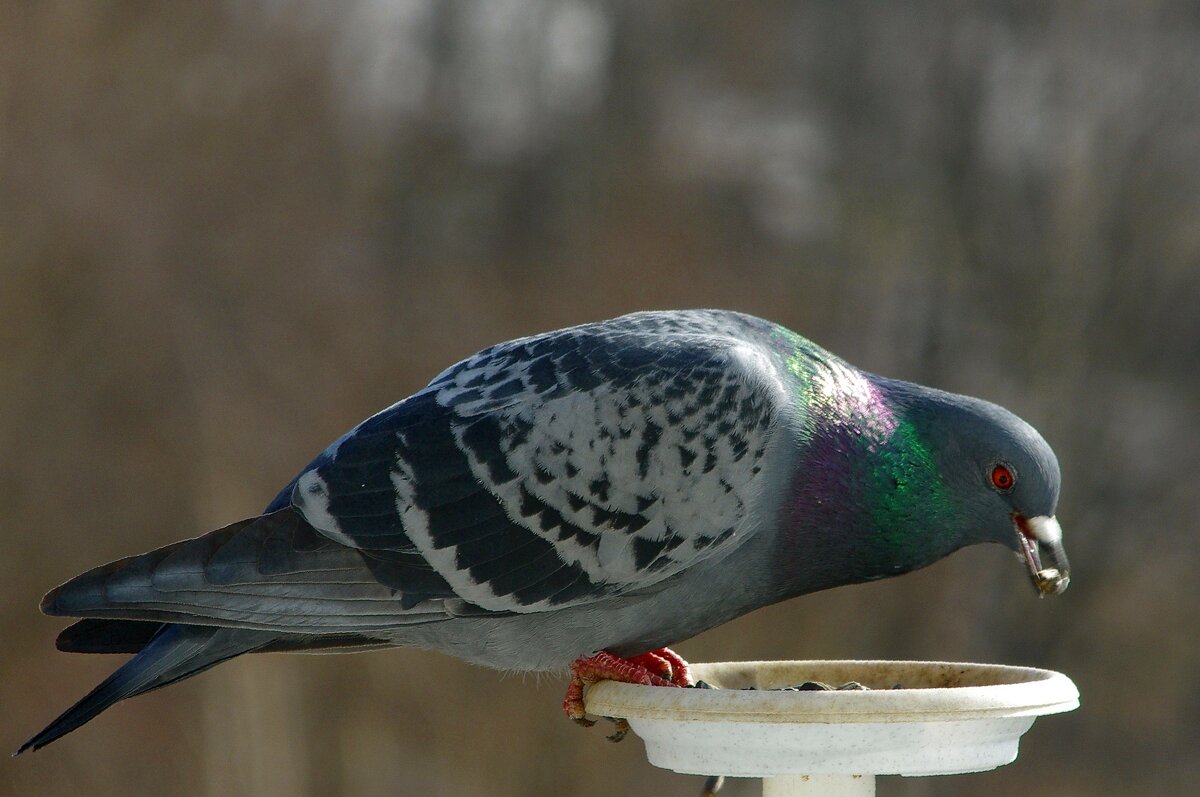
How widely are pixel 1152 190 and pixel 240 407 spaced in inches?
302

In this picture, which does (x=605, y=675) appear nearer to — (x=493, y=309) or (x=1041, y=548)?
(x=1041, y=548)

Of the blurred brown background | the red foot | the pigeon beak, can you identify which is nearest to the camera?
the pigeon beak

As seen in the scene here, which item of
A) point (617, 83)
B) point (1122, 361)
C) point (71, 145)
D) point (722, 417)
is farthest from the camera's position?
point (617, 83)

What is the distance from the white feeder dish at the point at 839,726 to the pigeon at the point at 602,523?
63 centimetres

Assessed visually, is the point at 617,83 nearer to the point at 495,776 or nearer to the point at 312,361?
the point at 312,361

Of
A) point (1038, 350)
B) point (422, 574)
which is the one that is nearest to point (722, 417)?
point (422, 574)

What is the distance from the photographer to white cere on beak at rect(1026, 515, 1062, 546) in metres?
3.08

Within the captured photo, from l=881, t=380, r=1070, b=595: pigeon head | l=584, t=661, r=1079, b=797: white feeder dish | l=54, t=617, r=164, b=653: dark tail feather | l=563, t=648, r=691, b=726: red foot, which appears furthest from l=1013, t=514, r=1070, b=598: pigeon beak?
l=54, t=617, r=164, b=653: dark tail feather

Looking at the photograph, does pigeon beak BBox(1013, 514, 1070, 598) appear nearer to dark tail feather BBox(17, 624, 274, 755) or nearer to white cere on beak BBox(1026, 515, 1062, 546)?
white cere on beak BBox(1026, 515, 1062, 546)

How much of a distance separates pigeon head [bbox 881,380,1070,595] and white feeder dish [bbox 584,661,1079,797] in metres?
0.63

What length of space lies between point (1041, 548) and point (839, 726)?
1156 mm

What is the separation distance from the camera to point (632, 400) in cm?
316

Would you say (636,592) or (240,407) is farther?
(240,407)

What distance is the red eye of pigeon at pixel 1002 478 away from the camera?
3072 mm
